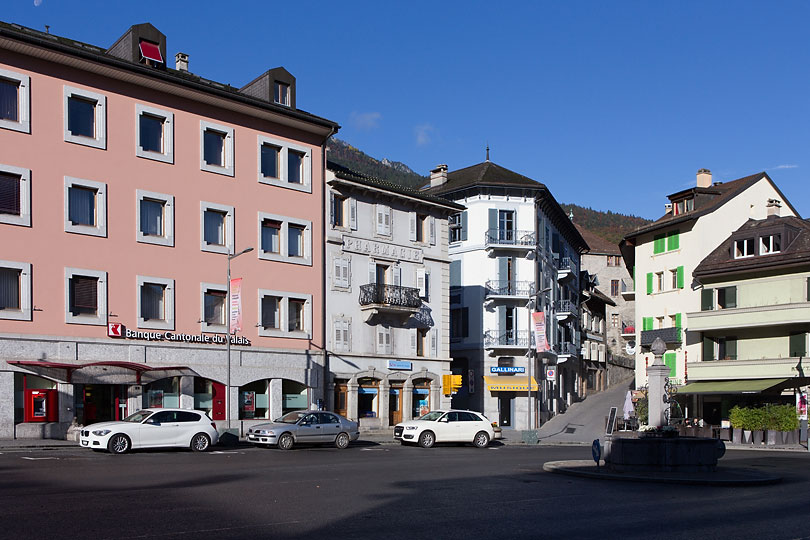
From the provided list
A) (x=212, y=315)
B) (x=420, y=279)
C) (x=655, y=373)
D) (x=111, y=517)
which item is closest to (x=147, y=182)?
(x=212, y=315)

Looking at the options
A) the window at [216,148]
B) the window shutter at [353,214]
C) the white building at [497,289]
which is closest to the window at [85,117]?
the window at [216,148]

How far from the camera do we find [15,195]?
108 feet

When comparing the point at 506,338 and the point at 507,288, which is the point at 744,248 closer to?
the point at 507,288

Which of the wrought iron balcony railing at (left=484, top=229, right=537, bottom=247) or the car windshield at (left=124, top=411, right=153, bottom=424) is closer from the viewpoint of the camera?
the car windshield at (left=124, top=411, right=153, bottom=424)

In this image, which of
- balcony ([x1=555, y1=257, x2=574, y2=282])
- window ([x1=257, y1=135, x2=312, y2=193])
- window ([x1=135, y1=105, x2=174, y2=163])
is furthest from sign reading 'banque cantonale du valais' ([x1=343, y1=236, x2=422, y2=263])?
balcony ([x1=555, y1=257, x2=574, y2=282])

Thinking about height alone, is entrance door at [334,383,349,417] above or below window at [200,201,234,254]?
below

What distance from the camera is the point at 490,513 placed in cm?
1442

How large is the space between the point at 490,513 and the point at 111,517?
232 inches

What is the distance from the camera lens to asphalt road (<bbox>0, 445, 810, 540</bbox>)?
1231 cm

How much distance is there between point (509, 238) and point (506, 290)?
3.36 metres

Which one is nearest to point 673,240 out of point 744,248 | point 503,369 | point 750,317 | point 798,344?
point 744,248

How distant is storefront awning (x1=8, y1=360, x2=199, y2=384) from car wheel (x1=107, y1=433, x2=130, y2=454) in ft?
23.4

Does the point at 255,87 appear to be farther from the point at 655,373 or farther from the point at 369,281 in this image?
the point at 655,373

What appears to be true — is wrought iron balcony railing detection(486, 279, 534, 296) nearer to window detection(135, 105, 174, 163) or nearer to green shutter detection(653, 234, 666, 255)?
green shutter detection(653, 234, 666, 255)
